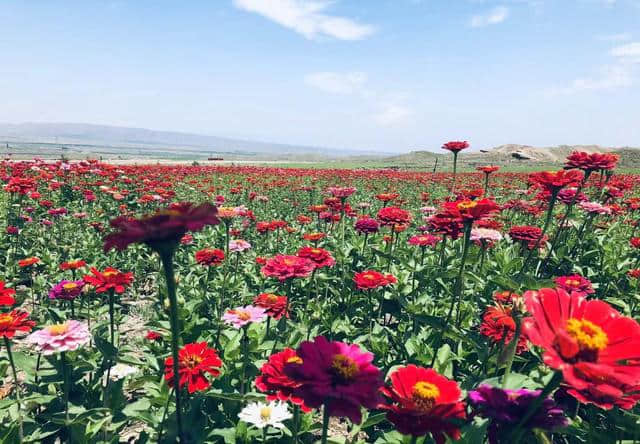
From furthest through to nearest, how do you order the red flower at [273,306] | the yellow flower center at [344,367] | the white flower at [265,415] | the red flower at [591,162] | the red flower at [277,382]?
the red flower at [591,162] → the red flower at [273,306] → the white flower at [265,415] → the red flower at [277,382] → the yellow flower center at [344,367]

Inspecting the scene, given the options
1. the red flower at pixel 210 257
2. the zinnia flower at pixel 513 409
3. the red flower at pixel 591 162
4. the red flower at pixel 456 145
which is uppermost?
the red flower at pixel 456 145

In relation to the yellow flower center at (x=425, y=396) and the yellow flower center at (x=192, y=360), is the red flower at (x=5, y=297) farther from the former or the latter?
the yellow flower center at (x=425, y=396)

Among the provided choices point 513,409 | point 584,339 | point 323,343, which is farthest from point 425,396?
point 584,339

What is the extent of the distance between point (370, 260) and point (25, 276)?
5220mm

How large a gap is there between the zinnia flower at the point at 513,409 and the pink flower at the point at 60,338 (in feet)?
6.81

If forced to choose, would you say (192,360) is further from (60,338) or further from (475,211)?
(475,211)

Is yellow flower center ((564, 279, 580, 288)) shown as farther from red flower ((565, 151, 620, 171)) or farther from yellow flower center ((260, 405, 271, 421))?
yellow flower center ((260, 405, 271, 421))

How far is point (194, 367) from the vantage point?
204 centimetres

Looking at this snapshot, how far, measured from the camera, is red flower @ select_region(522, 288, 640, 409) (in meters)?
0.95

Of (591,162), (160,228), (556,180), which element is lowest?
(160,228)

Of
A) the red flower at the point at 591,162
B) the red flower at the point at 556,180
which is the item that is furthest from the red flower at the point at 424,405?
the red flower at the point at 591,162

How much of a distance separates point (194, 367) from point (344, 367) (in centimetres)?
111

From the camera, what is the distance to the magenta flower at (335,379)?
3.90 ft

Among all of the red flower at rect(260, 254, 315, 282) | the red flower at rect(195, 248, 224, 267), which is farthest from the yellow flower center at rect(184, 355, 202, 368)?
the red flower at rect(195, 248, 224, 267)
